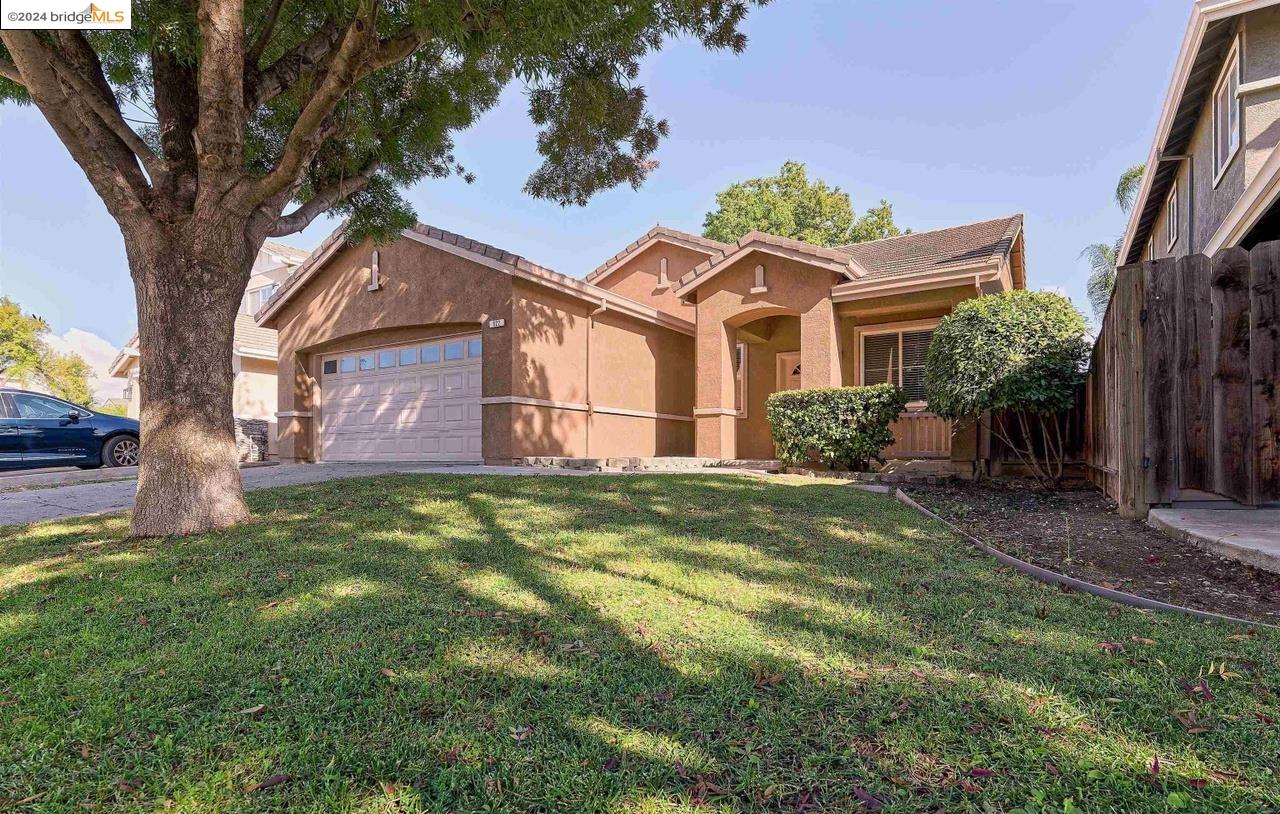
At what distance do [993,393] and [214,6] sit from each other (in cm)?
885

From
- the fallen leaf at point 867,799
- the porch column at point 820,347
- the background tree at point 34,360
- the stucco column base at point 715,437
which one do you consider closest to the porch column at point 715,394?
the stucco column base at point 715,437

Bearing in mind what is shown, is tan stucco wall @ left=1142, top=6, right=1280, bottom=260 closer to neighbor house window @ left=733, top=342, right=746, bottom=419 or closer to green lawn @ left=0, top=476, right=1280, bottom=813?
green lawn @ left=0, top=476, right=1280, bottom=813

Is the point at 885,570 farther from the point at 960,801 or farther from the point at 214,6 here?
the point at 214,6

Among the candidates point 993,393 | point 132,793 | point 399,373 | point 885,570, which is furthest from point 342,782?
point 399,373

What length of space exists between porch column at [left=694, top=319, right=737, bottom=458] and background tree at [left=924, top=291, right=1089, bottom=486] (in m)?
4.72

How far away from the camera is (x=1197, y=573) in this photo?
3.42 metres

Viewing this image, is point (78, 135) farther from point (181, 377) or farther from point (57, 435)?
point (57, 435)

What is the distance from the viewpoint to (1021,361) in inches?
300

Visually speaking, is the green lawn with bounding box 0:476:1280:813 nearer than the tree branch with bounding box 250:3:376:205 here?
Yes

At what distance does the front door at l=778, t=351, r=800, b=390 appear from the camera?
14430 millimetres

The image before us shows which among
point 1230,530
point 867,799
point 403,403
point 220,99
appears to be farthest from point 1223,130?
point 403,403

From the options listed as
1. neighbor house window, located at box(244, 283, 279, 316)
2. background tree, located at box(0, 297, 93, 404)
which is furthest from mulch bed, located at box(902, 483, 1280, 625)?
background tree, located at box(0, 297, 93, 404)

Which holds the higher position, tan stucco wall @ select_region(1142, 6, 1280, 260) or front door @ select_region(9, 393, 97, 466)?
tan stucco wall @ select_region(1142, 6, 1280, 260)

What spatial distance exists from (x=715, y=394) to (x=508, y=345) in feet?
14.1
